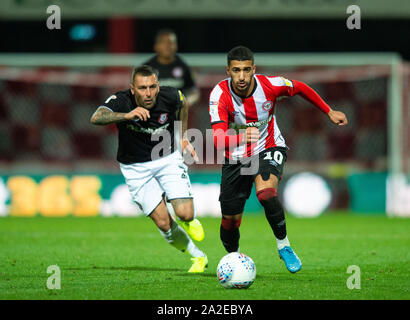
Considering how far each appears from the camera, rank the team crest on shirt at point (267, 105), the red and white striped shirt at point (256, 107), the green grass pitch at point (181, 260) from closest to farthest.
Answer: the green grass pitch at point (181, 260) < the red and white striped shirt at point (256, 107) < the team crest on shirt at point (267, 105)

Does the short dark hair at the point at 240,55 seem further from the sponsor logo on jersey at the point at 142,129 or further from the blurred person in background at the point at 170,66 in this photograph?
the blurred person in background at the point at 170,66

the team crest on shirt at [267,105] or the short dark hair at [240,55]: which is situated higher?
the short dark hair at [240,55]

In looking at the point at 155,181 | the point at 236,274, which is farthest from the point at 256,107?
the point at 236,274

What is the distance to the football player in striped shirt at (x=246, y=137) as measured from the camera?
664 centimetres

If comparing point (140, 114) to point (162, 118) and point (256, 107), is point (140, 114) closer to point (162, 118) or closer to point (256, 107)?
point (162, 118)

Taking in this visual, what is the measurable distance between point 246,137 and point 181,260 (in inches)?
71.0

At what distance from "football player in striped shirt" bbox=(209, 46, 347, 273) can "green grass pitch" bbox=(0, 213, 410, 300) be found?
52 cm

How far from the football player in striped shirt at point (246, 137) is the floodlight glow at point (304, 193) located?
256 inches

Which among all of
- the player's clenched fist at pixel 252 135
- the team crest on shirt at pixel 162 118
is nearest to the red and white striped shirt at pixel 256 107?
the player's clenched fist at pixel 252 135

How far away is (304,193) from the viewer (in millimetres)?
13625

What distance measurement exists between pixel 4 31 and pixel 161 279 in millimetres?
14787

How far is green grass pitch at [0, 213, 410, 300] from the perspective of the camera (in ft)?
19.0

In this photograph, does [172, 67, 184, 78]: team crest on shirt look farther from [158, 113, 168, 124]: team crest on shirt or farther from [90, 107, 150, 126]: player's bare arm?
[90, 107, 150, 126]: player's bare arm

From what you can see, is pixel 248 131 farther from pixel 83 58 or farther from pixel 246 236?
pixel 83 58
